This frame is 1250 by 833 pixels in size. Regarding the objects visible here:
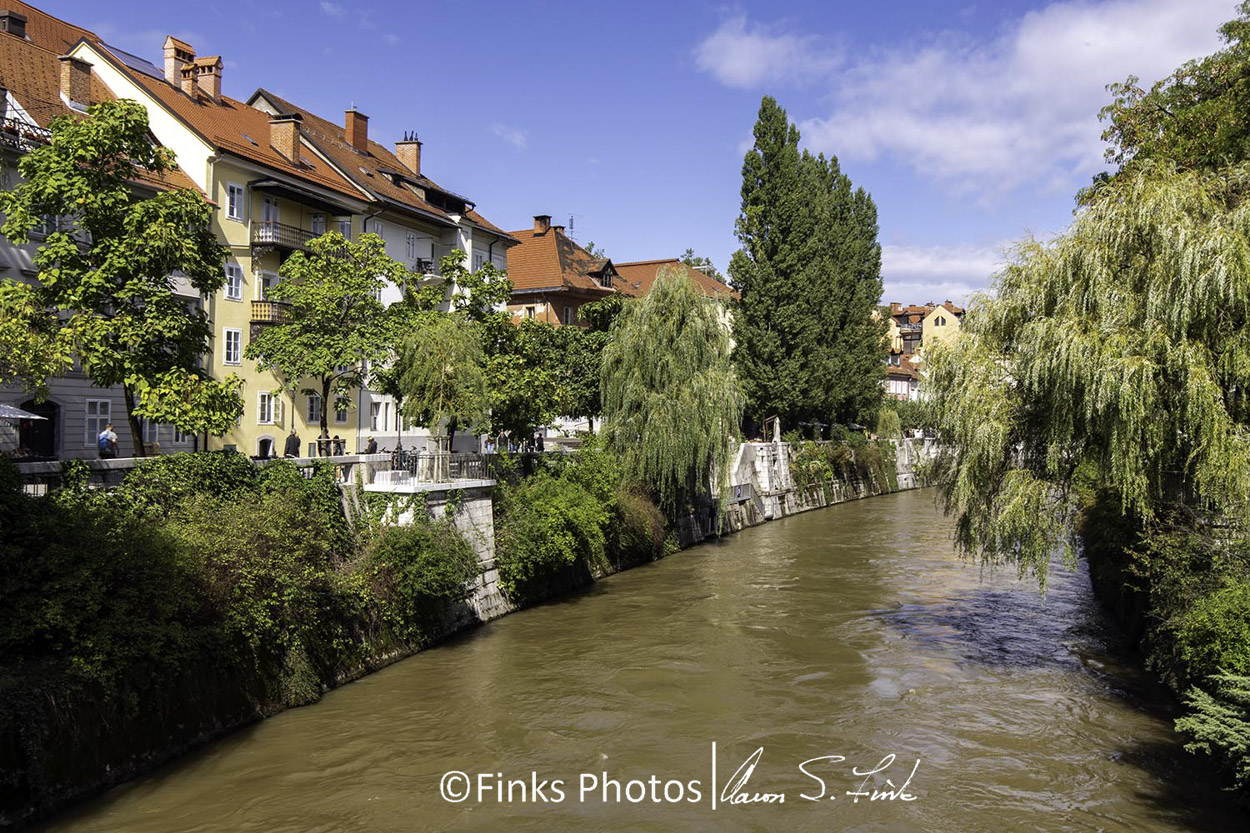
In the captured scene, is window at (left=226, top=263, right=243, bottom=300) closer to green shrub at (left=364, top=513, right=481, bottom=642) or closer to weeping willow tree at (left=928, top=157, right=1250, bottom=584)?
green shrub at (left=364, top=513, right=481, bottom=642)

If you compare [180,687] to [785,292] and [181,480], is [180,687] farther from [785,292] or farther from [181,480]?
[785,292]

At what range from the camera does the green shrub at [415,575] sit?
17.8m

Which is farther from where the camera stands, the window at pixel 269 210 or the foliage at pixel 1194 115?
the window at pixel 269 210

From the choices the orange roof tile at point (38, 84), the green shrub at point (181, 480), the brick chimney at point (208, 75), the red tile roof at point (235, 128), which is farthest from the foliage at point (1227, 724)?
the brick chimney at point (208, 75)

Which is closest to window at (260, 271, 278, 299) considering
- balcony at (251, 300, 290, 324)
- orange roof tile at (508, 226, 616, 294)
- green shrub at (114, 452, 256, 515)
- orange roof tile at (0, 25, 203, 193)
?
balcony at (251, 300, 290, 324)

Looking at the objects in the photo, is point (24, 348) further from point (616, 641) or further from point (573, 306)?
point (573, 306)

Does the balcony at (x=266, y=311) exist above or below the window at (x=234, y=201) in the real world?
below

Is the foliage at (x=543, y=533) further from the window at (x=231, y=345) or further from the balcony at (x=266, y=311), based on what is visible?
the balcony at (x=266, y=311)

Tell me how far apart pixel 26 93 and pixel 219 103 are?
396 inches

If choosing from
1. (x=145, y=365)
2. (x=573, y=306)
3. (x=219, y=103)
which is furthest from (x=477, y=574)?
(x=573, y=306)

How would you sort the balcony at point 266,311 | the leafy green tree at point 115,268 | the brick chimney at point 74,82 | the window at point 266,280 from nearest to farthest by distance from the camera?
the leafy green tree at point 115,268 → the brick chimney at point 74,82 → the balcony at point 266,311 → the window at point 266,280

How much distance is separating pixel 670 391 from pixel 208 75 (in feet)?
70.0

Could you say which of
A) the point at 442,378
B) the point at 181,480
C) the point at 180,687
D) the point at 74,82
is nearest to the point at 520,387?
the point at 442,378

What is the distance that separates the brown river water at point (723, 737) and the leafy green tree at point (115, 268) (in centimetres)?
656
